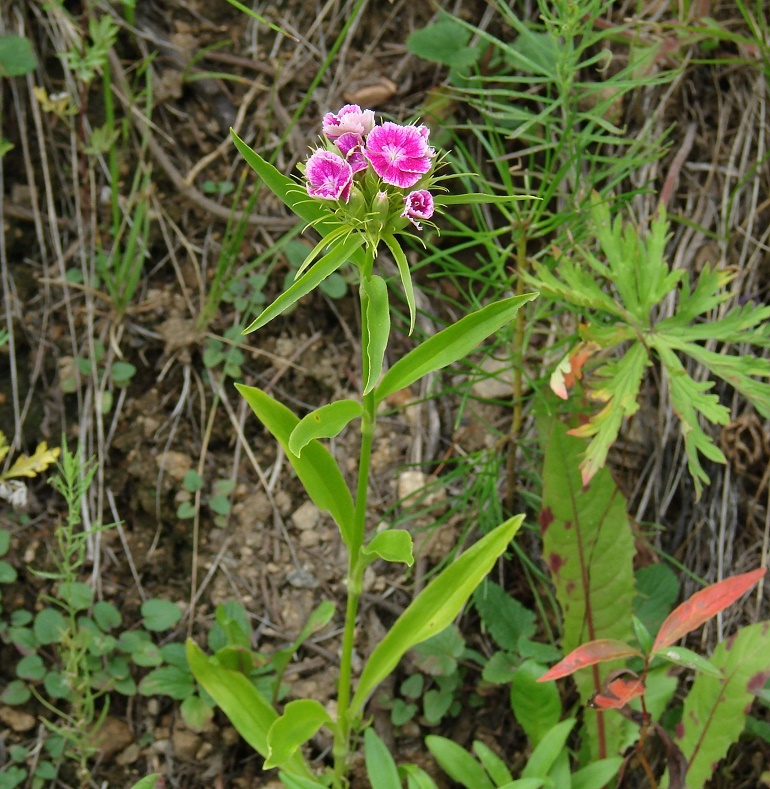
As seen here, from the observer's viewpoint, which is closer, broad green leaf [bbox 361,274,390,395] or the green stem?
broad green leaf [bbox 361,274,390,395]

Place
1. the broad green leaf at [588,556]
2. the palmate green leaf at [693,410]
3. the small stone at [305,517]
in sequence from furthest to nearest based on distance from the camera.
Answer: the small stone at [305,517]
the broad green leaf at [588,556]
the palmate green leaf at [693,410]

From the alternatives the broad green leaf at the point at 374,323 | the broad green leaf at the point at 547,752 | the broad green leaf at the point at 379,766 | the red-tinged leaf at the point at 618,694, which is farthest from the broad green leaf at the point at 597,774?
the broad green leaf at the point at 374,323

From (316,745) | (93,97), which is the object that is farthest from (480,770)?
(93,97)

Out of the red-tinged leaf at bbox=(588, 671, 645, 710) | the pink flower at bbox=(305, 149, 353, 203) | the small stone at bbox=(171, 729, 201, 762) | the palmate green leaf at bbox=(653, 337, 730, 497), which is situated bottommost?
the small stone at bbox=(171, 729, 201, 762)

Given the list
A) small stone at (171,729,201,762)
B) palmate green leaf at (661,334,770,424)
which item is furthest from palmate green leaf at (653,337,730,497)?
small stone at (171,729,201,762)

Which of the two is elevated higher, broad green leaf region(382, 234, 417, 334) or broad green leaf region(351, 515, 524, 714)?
broad green leaf region(382, 234, 417, 334)

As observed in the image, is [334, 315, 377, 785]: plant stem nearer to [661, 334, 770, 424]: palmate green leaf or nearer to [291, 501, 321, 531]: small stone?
[291, 501, 321, 531]: small stone

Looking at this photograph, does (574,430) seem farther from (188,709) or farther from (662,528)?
(188,709)

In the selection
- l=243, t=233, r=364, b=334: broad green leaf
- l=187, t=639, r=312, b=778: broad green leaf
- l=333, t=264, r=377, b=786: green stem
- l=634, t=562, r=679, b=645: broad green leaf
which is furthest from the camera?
l=634, t=562, r=679, b=645: broad green leaf

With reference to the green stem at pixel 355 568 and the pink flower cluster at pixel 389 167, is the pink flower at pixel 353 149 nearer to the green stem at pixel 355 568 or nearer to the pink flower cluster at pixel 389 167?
the pink flower cluster at pixel 389 167
